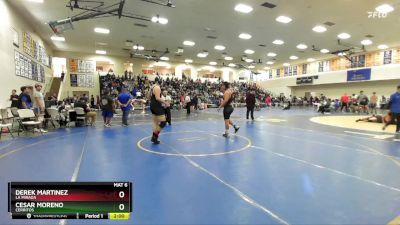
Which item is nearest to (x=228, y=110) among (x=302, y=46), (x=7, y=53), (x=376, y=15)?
(x=7, y=53)

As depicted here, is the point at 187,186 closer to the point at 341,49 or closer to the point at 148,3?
the point at 148,3

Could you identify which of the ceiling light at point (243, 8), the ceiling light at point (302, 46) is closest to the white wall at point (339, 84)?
the ceiling light at point (302, 46)

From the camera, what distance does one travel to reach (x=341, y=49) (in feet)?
72.1

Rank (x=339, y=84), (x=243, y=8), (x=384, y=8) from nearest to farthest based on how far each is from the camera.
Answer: (x=384, y=8), (x=243, y=8), (x=339, y=84)

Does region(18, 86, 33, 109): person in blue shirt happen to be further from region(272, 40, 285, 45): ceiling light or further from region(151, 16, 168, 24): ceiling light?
region(272, 40, 285, 45): ceiling light

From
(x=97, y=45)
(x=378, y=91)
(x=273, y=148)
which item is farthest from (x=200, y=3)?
(x=378, y=91)

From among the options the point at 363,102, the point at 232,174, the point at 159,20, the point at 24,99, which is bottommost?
the point at 232,174

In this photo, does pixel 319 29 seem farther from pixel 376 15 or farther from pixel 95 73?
pixel 95 73

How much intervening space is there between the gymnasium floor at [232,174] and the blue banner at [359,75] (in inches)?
823

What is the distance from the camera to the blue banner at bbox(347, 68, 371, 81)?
23708 mm
